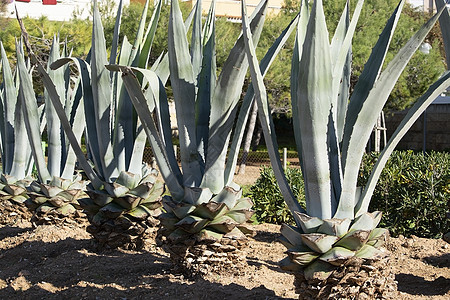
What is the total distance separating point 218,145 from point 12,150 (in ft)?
11.4

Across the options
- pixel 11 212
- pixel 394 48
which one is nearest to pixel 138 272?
pixel 11 212

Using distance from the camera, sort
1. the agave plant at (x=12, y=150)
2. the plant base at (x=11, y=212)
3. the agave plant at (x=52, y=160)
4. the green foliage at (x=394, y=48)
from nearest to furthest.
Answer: the agave plant at (x=52, y=160)
the agave plant at (x=12, y=150)
the plant base at (x=11, y=212)
the green foliage at (x=394, y=48)

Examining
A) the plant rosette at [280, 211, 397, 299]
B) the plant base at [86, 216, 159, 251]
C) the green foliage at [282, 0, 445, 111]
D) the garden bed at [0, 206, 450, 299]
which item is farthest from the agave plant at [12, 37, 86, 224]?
the green foliage at [282, 0, 445, 111]

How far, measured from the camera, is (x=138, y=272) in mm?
3912

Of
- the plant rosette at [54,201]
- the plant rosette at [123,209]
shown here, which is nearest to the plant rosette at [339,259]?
the plant rosette at [123,209]

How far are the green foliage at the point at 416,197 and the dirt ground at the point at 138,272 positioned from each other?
1.07 ft

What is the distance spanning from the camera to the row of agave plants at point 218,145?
268 centimetres

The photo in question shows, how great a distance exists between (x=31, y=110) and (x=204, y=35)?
Result: 81.7 inches

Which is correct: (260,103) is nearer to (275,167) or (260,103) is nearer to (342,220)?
(275,167)

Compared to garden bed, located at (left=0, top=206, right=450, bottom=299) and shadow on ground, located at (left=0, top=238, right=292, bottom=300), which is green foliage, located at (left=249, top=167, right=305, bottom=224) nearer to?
garden bed, located at (left=0, top=206, right=450, bottom=299)

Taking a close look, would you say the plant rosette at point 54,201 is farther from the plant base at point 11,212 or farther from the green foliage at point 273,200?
the green foliage at point 273,200

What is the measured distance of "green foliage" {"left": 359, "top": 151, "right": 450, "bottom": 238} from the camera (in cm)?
547

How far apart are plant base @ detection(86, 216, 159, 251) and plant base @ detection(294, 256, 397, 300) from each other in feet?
6.64

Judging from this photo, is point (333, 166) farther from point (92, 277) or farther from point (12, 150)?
point (12, 150)
